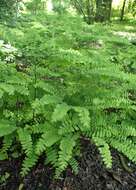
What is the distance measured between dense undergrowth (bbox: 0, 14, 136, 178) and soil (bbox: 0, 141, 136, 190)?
106mm

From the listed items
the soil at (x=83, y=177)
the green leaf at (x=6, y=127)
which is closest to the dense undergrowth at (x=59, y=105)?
the green leaf at (x=6, y=127)

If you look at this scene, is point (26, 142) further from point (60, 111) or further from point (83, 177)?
point (83, 177)

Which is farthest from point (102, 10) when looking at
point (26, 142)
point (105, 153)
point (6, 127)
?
point (105, 153)

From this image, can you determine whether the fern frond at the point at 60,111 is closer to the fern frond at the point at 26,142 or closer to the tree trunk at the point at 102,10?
the fern frond at the point at 26,142

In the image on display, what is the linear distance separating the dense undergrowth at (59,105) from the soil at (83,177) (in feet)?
0.35

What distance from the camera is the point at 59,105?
3396mm

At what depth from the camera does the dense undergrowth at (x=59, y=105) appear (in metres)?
3.39

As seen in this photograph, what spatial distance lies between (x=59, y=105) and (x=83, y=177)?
2.48ft

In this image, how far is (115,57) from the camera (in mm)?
5039

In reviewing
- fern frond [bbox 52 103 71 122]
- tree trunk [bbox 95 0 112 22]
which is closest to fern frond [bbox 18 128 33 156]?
fern frond [bbox 52 103 71 122]

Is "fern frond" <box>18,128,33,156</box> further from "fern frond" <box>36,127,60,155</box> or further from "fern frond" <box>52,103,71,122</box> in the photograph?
"fern frond" <box>52,103,71,122</box>

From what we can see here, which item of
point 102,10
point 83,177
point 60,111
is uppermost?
point 60,111

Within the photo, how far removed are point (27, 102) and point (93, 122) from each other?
871 millimetres

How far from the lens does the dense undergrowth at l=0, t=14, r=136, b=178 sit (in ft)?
11.1
